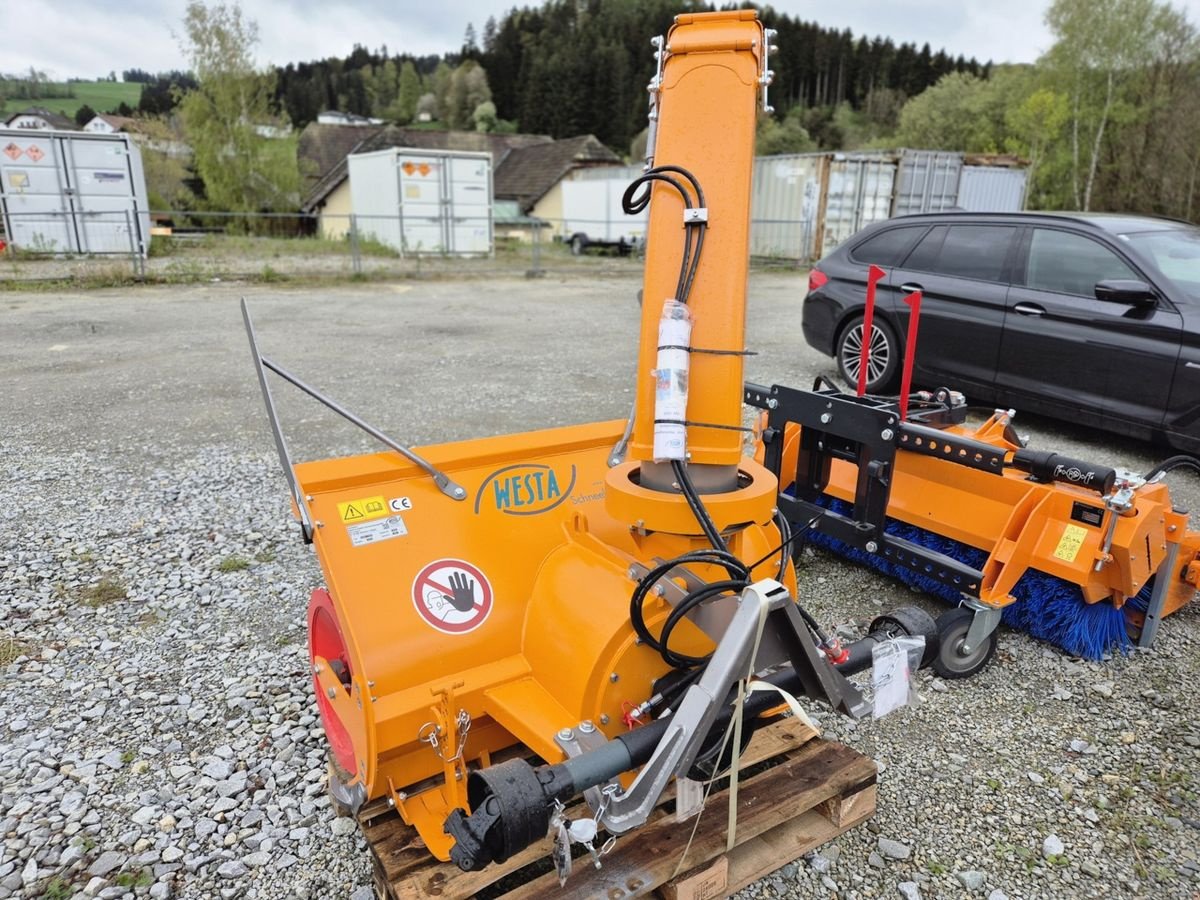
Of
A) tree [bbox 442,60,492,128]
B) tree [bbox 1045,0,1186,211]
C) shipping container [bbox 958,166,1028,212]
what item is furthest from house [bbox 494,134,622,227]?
tree [bbox 442,60,492,128]

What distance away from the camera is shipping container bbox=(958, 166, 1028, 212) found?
2145 centimetres

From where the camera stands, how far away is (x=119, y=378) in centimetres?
766

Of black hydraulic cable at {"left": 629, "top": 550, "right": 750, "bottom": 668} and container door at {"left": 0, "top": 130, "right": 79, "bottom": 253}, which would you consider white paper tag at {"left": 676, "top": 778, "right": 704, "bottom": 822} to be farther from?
container door at {"left": 0, "top": 130, "right": 79, "bottom": 253}

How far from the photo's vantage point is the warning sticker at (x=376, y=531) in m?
2.21

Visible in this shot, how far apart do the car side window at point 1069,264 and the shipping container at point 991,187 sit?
18.0 metres

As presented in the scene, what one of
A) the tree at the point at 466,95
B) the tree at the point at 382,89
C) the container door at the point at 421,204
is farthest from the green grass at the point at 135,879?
the tree at the point at 382,89

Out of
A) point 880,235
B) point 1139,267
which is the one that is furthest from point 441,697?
point 880,235

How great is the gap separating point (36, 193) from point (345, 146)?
24.0 metres

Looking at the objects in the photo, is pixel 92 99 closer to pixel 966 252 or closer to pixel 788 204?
pixel 788 204

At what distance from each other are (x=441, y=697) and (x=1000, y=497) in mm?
2589

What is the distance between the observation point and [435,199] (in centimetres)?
2008

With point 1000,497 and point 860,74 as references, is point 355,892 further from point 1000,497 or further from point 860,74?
point 860,74

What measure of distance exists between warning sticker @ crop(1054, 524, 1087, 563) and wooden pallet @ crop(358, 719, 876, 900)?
4.28ft

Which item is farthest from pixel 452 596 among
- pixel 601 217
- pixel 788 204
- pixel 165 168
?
pixel 165 168
